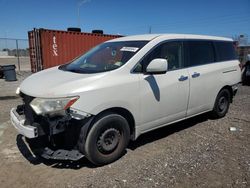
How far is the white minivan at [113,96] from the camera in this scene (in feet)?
10.9

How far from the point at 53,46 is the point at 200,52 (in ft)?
30.0

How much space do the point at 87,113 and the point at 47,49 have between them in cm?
1004

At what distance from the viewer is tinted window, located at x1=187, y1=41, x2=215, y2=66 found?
491 centimetres

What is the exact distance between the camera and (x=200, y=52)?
515 centimetres

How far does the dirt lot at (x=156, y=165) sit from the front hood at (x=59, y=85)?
1087 mm

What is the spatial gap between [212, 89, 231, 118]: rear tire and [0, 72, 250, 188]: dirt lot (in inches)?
27.9

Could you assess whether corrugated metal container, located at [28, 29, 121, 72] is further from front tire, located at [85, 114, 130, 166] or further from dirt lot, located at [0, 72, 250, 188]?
front tire, located at [85, 114, 130, 166]

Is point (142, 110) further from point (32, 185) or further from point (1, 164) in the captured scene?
point (1, 164)

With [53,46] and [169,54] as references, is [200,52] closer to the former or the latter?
[169,54]

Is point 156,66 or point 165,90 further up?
point 156,66

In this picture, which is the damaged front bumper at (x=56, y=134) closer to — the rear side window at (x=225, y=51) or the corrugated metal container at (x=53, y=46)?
the rear side window at (x=225, y=51)

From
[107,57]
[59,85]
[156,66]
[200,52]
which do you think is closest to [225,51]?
[200,52]

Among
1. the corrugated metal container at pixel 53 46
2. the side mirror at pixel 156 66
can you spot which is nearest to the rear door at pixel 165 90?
the side mirror at pixel 156 66

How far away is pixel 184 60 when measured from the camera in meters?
4.73
